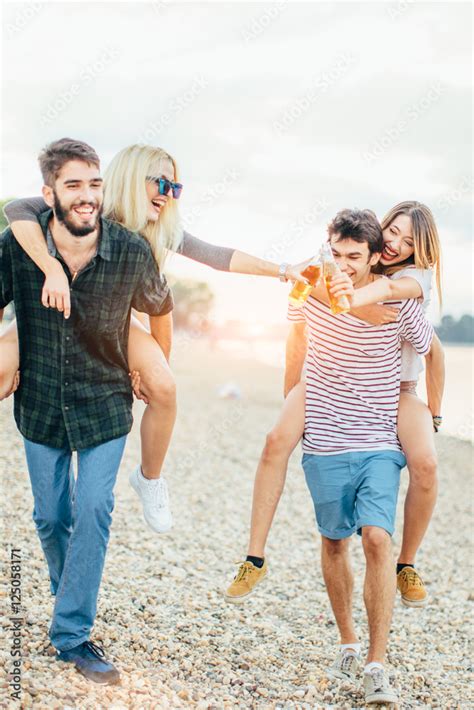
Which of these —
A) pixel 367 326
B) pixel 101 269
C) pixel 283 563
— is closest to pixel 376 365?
pixel 367 326

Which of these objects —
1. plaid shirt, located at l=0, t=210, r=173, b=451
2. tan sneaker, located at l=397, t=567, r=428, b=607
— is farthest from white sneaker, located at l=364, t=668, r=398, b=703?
plaid shirt, located at l=0, t=210, r=173, b=451

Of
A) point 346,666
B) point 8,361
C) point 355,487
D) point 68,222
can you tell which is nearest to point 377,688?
point 346,666

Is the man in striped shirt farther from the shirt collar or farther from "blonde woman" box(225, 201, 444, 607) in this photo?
the shirt collar

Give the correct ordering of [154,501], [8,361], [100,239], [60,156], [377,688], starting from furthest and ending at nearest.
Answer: [154,501] < [377,688] < [8,361] < [100,239] < [60,156]

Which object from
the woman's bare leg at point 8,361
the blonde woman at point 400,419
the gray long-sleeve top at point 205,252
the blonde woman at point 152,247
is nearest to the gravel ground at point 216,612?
the blonde woman at point 400,419

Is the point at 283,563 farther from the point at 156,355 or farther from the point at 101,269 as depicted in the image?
the point at 101,269

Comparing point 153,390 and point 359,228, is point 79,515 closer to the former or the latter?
point 153,390

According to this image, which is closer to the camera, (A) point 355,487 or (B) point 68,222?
(B) point 68,222

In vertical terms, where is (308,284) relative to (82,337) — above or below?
above

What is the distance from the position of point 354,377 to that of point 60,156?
183cm

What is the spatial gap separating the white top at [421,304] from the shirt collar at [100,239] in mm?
1502

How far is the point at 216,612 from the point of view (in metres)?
5.93

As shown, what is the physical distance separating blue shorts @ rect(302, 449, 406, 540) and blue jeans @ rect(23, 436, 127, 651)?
107 cm

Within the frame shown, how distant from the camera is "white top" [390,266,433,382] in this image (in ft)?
13.9
